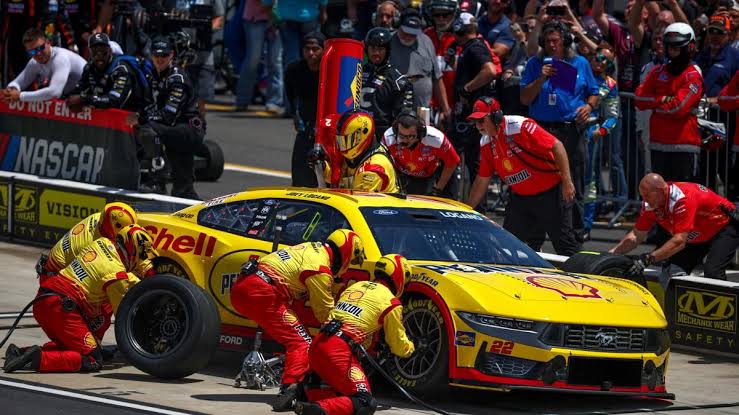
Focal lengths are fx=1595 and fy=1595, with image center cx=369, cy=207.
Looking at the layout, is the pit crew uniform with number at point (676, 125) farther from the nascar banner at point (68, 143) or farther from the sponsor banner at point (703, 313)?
the nascar banner at point (68, 143)

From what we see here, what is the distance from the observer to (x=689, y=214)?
12969mm

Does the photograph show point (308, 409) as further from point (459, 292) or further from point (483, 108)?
point (483, 108)

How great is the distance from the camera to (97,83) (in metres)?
17.4

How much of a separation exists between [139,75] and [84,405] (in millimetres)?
7919

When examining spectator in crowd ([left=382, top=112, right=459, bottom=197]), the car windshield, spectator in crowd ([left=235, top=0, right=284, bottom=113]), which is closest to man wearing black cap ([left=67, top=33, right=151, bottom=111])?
spectator in crowd ([left=382, top=112, right=459, bottom=197])

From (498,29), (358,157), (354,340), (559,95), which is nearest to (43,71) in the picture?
(498,29)

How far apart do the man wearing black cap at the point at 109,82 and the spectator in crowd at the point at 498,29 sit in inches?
156

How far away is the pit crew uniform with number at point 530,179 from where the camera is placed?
1391cm

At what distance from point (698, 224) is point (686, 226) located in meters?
0.60

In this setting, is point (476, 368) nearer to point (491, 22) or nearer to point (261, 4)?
point (491, 22)

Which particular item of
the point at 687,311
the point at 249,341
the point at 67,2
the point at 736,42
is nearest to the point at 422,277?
the point at 249,341

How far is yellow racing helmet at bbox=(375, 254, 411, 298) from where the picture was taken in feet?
32.6

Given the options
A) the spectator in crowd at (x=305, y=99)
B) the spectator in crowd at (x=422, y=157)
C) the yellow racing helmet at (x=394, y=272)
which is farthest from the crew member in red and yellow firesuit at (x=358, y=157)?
the yellow racing helmet at (x=394, y=272)

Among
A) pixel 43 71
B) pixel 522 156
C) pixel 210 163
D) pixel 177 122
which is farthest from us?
pixel 210 163
